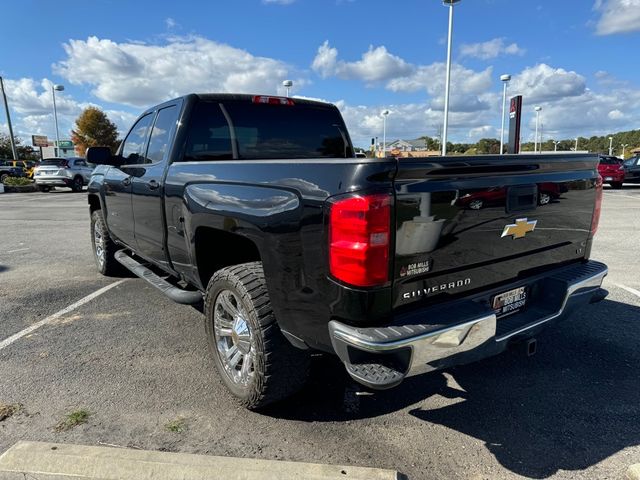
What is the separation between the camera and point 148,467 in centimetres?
238

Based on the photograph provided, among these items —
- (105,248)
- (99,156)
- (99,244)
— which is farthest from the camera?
(99,244)

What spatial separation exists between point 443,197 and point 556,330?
2.60m

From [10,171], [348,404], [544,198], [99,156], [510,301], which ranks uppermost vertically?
[99,156]

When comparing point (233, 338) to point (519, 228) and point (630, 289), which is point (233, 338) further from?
point (630, 289)

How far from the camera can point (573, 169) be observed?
9.90ft

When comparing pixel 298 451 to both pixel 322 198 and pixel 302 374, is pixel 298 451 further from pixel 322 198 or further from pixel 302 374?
pixel 322 198

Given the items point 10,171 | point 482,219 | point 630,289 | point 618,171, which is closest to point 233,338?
point 482,219

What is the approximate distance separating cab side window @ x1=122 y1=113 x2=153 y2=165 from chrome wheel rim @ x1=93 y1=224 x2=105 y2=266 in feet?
4.84

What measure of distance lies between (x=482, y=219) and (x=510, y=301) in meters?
0.64

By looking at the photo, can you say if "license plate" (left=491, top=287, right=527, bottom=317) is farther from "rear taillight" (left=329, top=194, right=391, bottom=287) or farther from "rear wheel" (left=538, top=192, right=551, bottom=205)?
"rear taillight" (left=329, top=194, right=391, bottom=287)

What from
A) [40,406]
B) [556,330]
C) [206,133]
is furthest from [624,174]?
[40,406]

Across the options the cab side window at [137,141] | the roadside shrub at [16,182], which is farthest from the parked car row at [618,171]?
the roadside shrub at [16,182]

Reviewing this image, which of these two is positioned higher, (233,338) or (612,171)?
(612,171)

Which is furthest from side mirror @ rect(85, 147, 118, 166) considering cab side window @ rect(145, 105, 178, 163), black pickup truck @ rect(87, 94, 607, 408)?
black pickup truck @ rect(87, 94, 607, 408)
